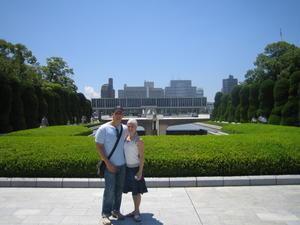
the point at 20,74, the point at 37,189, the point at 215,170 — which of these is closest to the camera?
the point at 37,189

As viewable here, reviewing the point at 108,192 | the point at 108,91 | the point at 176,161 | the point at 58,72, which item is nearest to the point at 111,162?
the point at 108,192

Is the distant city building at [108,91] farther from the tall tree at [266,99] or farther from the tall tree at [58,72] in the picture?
the tall tree at [266,99]

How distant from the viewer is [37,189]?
9.13 m

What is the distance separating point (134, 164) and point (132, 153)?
0.64 ft

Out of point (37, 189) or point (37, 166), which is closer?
point (37, 189)

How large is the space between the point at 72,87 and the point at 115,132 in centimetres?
6813

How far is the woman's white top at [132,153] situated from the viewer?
6.55 m

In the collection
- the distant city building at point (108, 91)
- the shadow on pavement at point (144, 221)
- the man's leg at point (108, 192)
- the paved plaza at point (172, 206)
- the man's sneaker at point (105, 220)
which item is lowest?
the shadow on pavement at point (144, 221)

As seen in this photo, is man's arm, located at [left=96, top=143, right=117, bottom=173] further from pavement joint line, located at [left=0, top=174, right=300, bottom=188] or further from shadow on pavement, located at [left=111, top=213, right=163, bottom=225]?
pavement joint line, located at [left=0, top=174, right=300, bottom=188]

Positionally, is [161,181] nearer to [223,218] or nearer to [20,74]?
[223,218]

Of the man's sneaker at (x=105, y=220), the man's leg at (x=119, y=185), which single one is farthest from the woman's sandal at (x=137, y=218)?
the man's sneaker at (x=105, y=220)

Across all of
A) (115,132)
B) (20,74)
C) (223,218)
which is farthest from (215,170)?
(20,74)

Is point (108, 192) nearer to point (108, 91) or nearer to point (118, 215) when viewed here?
point (118, 215)

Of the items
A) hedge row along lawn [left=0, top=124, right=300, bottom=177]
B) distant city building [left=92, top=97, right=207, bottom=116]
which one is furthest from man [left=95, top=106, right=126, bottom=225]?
distant city building [left=92, top=97, right=207, bottom=116]
